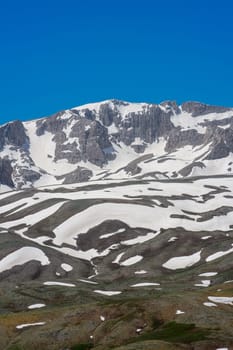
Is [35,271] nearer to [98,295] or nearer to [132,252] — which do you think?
[132,252]

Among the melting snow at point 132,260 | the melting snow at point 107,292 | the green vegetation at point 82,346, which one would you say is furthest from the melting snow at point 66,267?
the green vegetation at point 82,346

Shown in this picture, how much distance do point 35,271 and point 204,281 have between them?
48.7m

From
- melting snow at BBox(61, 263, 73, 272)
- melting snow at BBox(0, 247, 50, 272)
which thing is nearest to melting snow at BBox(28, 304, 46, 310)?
melting snow at BBox(61, 263, 73, 272)

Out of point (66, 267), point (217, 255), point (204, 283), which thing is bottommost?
point (217, 255)

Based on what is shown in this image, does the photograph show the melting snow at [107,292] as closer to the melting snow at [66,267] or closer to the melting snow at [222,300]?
the melting snow at [222,300]

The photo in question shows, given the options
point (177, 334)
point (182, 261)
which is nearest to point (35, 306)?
point (177, 334)

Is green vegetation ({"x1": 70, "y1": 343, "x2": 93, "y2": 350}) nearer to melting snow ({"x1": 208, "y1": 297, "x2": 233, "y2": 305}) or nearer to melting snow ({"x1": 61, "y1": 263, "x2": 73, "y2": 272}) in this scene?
melting snow ({"x1": 208, "y1": 297, "x2": 233, "y2": 305})

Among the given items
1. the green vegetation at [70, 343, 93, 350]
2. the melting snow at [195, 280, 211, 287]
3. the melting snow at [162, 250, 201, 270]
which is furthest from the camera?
the melting snow at [162, 250, 201, 270]

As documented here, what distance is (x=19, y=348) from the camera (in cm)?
7331

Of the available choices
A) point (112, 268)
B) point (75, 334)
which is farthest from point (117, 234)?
point (75, 334)

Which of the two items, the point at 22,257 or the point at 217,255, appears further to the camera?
the point at 22,257

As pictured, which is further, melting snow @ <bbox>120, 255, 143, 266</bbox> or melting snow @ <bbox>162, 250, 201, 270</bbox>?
melting snow @ <bbox>120, 255, 143, 266</bbox>

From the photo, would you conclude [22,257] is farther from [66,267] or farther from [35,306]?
[35,306]

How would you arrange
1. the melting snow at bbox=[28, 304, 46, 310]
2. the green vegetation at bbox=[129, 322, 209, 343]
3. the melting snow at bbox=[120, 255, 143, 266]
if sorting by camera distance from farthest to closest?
1. the melting snow at bbox=[120, 255, 143, 266]
2. the melting snow at bbox=[28, 304, 46, 310]
3. the green vegetation at bbox=[129, 322, 209, 343]
